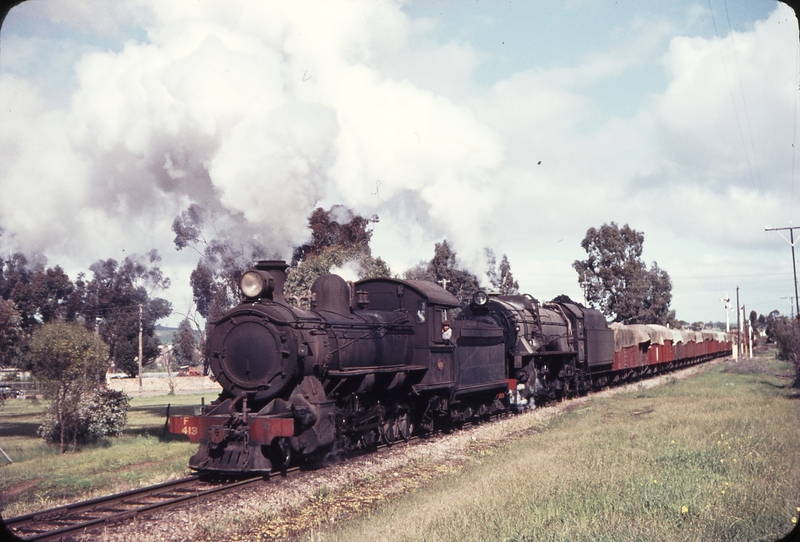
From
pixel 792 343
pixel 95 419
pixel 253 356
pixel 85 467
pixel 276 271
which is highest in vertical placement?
pixel 276 271

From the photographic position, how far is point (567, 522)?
24.2ft

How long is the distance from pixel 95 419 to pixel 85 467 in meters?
4.38

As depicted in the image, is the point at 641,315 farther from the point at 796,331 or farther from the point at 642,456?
the point at 642,456

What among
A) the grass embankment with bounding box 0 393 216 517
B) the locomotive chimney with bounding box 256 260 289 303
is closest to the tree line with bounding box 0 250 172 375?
the grass embankment with bounding box 0 393 216 517

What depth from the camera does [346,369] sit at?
1258 cm

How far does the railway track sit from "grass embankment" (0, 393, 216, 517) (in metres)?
1.20

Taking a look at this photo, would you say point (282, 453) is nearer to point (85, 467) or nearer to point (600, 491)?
point (600, 491)

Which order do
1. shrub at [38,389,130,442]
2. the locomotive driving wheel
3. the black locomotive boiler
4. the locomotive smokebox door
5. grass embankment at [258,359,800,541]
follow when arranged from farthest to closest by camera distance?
shrub at [38,389,130,442] < the locomotive smokebox door < the locomotive driving wheel < the black locomotive boiler < grass embankment at [258,359,800,541]

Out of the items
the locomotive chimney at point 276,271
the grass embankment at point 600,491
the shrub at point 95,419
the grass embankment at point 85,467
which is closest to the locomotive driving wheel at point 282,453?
the grass embankment at point 600,491

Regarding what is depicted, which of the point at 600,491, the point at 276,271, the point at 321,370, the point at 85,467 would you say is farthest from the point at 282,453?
the point at 85,467

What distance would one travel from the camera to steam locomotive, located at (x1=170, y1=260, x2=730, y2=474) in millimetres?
11164

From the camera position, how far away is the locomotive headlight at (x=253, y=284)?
11984 mm

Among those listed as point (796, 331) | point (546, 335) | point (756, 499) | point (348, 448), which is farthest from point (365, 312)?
point (796, 331)

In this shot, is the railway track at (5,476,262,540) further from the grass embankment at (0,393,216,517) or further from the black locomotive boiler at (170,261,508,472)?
the grass embankment at (0,393,216,517)
